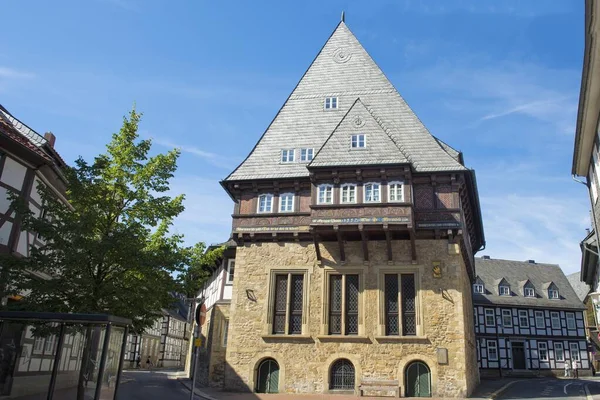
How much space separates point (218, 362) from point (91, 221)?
1383cm

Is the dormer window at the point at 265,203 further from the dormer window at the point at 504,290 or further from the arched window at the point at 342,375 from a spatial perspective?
the dormer window at the point at 504,290

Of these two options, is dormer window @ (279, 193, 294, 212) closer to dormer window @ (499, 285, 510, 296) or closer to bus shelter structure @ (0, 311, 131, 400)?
bus shelter structure @ (0, 311, 131, 400)

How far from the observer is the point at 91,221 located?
13734 mm

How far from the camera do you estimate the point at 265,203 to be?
2373 centimetres

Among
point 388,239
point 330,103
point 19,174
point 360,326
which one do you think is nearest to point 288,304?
point 360,326

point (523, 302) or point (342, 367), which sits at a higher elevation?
point (523, 302)

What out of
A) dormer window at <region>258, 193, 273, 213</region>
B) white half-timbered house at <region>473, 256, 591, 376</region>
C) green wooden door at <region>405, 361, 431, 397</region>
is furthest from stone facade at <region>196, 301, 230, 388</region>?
white half-timbered house at <region>473, 256, 591, 376</region>

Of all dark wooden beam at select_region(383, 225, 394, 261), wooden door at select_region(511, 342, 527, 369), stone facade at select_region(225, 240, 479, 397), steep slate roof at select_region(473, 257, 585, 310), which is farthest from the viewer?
steep slate roof at select_region(473, 257, 585, 310)

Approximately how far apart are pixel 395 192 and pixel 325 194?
121 inches

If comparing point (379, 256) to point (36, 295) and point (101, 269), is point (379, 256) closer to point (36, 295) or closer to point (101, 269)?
point (101, 269)

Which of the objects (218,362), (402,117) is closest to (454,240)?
(402,117)

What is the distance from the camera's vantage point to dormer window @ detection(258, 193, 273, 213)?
77.5 feet

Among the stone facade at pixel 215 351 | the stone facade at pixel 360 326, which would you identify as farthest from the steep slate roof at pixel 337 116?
the stone facade at pixel 215 351

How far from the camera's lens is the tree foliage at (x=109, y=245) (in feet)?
43.7
